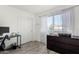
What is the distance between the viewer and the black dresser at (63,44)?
7.13ft

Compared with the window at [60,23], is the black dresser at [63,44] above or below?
below

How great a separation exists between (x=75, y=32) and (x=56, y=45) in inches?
34.8

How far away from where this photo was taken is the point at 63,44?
8.18ft

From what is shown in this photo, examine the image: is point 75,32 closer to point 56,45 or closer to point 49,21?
point 56,45

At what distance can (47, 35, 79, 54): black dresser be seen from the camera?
2172mm

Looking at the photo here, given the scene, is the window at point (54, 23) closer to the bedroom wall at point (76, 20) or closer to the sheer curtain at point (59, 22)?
the sheer curtain at point (59, 22)

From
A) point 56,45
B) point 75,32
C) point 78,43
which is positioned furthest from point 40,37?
point 78,43

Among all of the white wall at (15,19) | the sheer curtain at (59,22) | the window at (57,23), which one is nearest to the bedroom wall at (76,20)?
the sheer curtain at (59,22)

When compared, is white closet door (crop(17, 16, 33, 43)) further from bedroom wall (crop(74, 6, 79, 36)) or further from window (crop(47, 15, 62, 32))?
bedroom wall (crop(74, 6, 79, 36))

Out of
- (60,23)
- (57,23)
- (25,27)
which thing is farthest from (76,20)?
(25,27)

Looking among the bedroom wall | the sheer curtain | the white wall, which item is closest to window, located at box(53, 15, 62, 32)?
the sheer curtain

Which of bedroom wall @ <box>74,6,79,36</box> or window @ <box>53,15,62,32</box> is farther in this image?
window @ <box>53,15,62,32</box>
